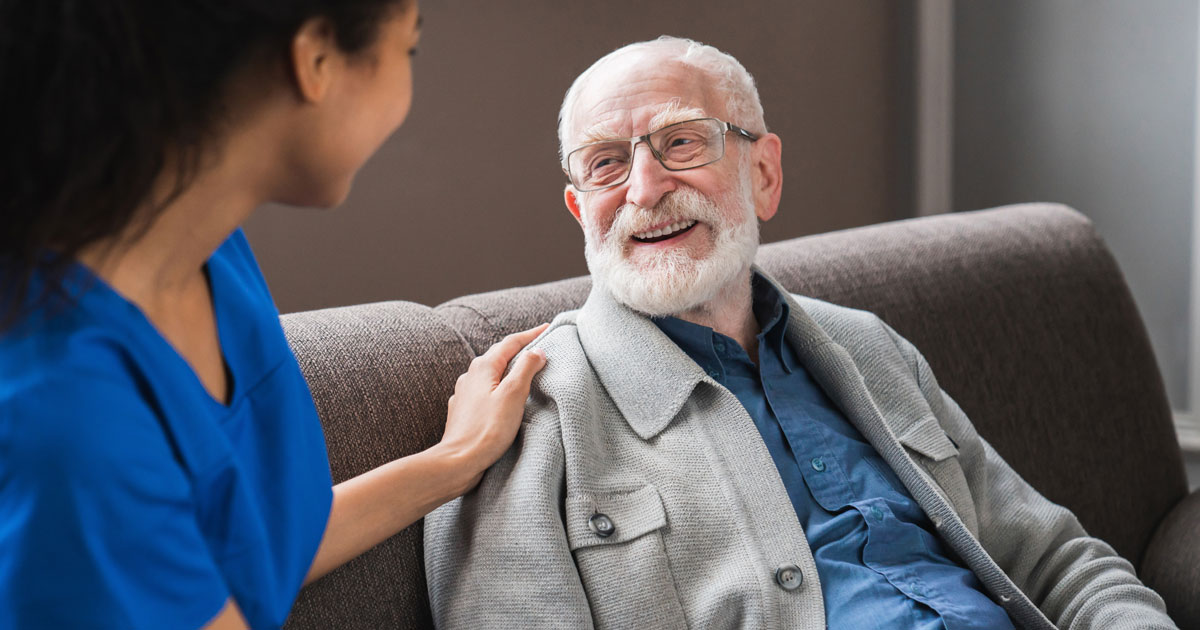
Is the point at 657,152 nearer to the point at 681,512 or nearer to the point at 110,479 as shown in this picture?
the point at 681,512

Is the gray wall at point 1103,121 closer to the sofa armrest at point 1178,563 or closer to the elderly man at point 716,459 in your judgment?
the sofa armrest at point 1178,563

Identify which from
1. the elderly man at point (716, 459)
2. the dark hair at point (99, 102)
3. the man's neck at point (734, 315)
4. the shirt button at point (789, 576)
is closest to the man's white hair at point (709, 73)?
the elderly man at point (716, 459)

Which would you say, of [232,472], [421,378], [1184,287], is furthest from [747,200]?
[1184,287]

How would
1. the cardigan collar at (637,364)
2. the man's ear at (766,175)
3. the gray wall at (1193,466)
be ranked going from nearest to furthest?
the cardigan collar at (637,364) < the man's ear at (766,175) < the gray wall at (1193,466)

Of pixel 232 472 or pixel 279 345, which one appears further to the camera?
pixel 279 345

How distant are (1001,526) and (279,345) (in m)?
1.09

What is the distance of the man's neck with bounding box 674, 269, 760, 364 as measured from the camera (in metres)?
1.48

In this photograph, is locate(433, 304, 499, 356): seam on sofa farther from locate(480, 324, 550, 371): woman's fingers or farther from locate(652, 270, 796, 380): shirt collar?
locate(652, 270, 796, 380): shirt collar

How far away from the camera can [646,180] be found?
55.7 inches

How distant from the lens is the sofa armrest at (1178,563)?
5.70 feet

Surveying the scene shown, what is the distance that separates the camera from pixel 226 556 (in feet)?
2.68

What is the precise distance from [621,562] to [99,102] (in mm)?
821

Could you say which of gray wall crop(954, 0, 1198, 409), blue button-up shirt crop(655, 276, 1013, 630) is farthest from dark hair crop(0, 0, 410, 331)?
gray wall crop(954, 0, 1198, 409)

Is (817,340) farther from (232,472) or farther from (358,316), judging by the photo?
(232,472)
